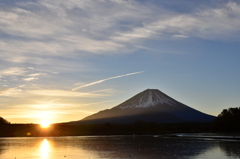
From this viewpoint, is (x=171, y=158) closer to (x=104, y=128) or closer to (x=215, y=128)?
(x=215, y=128)

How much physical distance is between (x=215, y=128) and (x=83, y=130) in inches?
2053

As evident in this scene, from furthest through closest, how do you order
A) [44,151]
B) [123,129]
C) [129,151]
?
[123,129]
[44,151]
[129,151]

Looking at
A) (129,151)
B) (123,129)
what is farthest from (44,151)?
(123,129)

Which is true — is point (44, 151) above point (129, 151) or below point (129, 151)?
above

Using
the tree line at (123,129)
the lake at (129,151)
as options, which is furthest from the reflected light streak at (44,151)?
the tree line at (123,129)

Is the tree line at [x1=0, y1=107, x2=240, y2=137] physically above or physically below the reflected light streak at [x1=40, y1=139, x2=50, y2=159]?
above

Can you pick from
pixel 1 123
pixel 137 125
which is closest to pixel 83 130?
pixel 137 125

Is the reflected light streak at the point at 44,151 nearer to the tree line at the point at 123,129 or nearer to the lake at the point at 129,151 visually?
the lake at the point at 129,151

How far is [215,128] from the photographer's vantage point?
341ft

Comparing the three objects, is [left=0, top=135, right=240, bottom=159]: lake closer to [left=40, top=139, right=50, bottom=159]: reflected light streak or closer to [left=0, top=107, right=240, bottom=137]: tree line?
[left=40, top=139, right=50, bottom=159]: reflected light streak

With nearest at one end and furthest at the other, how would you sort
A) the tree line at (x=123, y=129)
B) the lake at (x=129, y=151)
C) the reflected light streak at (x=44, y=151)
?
the lake at (x=129, y=151) < the reflected light streak at (x=44, y=151) < the tree line at (x=123, y=129)

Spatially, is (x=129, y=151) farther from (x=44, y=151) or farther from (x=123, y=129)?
(x=123, y=129)

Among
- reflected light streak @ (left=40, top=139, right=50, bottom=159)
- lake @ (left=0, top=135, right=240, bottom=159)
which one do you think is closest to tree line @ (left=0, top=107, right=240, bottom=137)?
lake @ (left=0, top=135, right=240, bottom=159)

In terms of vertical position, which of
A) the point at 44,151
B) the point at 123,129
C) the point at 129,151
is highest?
the point at 123,129
